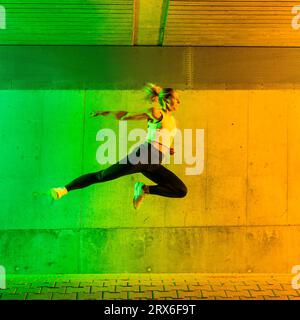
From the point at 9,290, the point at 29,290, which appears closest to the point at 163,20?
the point at 29,290

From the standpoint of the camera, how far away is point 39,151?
7.10m

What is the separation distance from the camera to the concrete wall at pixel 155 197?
707 cm

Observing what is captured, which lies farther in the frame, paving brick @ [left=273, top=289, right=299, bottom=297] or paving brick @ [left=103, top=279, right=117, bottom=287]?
paving brick @ [left=103, top=279, right=117, bottom=287]

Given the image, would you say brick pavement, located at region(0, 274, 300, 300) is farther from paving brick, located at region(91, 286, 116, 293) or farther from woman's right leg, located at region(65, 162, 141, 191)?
woman's right leg, located at region(65, 162, 141, 191)

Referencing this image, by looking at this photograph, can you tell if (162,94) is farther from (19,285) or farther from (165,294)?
(19,285)

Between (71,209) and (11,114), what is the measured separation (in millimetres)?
1863

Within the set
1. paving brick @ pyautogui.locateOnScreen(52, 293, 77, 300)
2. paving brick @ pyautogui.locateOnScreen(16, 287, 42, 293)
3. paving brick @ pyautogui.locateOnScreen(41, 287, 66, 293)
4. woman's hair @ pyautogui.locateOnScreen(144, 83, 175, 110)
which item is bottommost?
paving brick @ pyautogui.locateOnScreen(52, 293, 77, 300)

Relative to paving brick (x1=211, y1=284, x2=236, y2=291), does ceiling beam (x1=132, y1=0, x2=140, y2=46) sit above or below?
above

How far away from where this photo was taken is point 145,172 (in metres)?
6.08

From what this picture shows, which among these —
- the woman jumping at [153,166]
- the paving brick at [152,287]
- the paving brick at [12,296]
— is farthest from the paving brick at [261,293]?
the paving brick at [12,296]

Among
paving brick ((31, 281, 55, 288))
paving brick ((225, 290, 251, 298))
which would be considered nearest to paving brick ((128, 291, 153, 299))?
paving brick ((225, 290, 251, 298))

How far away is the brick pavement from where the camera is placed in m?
6.07

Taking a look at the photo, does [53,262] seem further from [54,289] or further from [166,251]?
[166,251]

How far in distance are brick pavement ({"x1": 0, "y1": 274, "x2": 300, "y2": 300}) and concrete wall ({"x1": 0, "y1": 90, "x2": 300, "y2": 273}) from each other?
19 cm
